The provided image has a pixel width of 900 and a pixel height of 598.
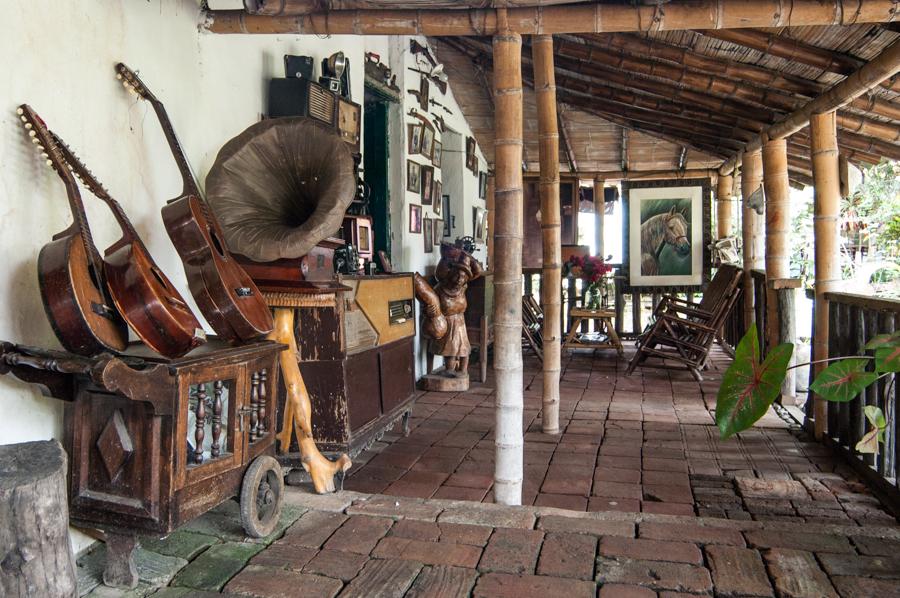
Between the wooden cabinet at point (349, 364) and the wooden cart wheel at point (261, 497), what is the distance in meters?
0.55

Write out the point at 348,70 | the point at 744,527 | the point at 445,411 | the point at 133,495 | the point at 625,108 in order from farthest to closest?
the point at 625,108 < the point at 445,411 < the point at 348,70 < the point at 744,527 < the point at 133,495

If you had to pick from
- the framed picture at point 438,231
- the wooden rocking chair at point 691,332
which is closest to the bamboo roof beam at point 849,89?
the wooden rocking chair at point 691,332

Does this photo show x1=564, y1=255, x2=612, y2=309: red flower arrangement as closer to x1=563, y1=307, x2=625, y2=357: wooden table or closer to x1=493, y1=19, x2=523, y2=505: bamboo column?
x1=563, y1=307, x2=625, y2=357: wooden table

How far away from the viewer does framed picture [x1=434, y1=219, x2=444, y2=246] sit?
682 cm

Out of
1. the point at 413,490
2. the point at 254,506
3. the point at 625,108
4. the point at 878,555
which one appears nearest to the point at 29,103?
the point at 254,506

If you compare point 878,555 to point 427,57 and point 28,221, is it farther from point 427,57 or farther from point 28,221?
point 427,57

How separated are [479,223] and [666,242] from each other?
2692 mm

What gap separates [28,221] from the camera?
7.23 feet

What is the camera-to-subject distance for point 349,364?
347 centimetres

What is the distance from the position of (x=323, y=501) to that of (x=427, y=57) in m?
4.71

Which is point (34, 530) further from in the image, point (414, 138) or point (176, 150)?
point (414, 138)

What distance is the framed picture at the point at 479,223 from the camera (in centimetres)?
845

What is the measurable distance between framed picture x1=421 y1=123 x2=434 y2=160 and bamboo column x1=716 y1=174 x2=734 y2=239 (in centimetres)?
423

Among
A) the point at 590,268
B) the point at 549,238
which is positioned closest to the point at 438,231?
the point at 590,268
